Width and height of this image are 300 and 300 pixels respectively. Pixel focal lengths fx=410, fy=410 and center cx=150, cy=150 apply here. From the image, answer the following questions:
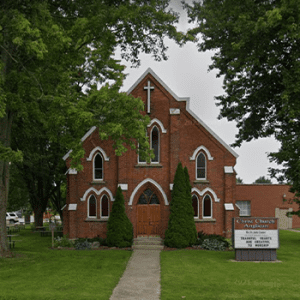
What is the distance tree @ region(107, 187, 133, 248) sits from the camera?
75.5ft

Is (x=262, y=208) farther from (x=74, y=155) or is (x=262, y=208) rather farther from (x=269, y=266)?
(x=74, y=155)

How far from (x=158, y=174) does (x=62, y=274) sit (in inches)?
438

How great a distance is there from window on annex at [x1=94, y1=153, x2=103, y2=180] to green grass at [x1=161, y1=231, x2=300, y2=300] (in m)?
7.10

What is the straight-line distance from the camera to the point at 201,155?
25.2 meters

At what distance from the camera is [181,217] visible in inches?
912

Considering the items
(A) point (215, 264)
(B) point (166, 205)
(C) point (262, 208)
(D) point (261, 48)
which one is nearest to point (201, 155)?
(B) point (166, 205)

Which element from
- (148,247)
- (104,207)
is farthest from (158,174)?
(148,247)

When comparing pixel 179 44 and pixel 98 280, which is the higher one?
pixel 179 44

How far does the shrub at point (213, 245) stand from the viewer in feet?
74.7

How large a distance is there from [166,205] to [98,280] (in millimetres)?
11295

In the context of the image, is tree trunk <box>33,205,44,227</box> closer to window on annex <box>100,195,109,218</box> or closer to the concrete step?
window on annex <box>100,195,109,218</box>

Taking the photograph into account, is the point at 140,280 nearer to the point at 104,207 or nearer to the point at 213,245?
the point at 213,245

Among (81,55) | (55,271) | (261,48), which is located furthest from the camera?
(261,48)

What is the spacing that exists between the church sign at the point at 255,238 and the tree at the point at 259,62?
5.12m
